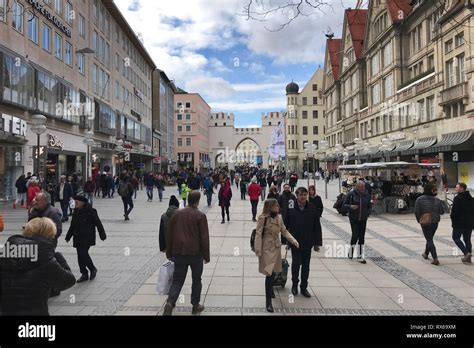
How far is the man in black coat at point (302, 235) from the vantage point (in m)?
6.56

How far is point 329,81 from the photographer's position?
75.2 m

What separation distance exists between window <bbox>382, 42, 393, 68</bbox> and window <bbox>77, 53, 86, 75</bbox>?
32.2m

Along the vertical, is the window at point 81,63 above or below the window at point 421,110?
above

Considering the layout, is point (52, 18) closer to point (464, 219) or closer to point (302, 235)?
point (302, 235)

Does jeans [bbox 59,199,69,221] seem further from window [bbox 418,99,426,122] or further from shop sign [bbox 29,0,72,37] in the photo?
window [bbox 418,99,426,122]

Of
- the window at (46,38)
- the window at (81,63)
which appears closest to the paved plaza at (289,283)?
the window at (46,38)

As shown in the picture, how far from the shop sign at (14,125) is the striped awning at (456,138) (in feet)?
95.1

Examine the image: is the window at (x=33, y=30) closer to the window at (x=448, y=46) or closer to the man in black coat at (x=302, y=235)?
the man in black coat at (x=302, y=235)

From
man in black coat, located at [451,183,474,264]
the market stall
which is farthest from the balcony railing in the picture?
man in black coat, located at [451,183,474,264]

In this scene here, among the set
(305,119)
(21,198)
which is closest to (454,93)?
(21,198)

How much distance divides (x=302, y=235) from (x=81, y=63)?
3332 centimetres

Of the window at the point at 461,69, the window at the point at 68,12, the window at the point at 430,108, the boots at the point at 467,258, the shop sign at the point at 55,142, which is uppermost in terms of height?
the window at the point at 68,12

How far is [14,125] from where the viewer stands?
855 inches
